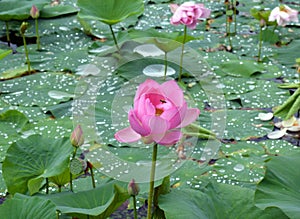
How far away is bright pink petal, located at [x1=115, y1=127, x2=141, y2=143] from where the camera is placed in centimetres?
132

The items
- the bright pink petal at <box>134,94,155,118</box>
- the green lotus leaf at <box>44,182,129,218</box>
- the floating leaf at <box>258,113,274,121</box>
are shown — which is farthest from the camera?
the floating leaf at <box>258,113,274,121</box>

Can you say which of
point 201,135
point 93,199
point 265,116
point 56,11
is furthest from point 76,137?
point 56,11

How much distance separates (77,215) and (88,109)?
0.92 m

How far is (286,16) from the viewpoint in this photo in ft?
8.52

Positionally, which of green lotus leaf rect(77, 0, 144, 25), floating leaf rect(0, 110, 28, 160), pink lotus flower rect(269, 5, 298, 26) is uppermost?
green lotus leaf rect(77, 0, 144, 25)

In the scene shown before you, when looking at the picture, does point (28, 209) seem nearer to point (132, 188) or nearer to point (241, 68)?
point (132, 188)

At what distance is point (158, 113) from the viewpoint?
1259 mm

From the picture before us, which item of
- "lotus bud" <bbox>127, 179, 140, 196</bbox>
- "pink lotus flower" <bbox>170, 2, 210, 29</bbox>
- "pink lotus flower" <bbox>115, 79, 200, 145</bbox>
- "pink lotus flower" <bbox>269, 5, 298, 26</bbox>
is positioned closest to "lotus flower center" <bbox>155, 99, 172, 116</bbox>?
"pink lotus flower" <bbox>115, 79, 200, 145</bbox>

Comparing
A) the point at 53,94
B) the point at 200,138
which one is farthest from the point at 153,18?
the point at 200,138

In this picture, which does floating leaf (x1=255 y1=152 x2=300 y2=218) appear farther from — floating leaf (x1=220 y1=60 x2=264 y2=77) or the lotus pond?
floating leaf (x1=220 y1=60 x2=264 y2=77)

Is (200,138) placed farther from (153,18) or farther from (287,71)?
(153,18)

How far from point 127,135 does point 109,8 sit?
1.29 m

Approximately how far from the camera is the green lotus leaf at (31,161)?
1540mm

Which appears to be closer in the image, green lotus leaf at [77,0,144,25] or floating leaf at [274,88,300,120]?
floating leaf at [274,88,300,120]
